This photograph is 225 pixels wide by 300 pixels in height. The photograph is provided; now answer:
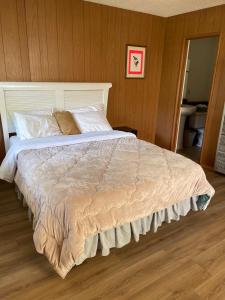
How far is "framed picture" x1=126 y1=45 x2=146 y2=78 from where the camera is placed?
409cm

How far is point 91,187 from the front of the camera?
184cm

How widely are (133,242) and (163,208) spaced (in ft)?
1.47

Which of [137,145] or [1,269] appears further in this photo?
[137,145]

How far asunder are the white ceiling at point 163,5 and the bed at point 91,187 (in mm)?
1847

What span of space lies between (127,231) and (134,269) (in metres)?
0.30

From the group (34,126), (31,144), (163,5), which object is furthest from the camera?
(163,5)

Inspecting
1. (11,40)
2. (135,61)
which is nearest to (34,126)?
(11,40)

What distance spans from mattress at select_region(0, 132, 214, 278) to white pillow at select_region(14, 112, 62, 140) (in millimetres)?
183

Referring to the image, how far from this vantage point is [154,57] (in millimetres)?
4402

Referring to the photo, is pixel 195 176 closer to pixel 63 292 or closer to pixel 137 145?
pixel 137 145

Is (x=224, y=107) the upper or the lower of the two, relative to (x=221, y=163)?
upper

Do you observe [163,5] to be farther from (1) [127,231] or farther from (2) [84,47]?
(1) [127,231]

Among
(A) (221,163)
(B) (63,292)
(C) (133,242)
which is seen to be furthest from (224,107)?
(B) (63,292)

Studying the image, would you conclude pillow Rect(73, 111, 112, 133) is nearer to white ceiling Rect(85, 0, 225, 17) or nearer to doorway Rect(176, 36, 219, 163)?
white ceiling Rect(85, 0, 225, 17)
